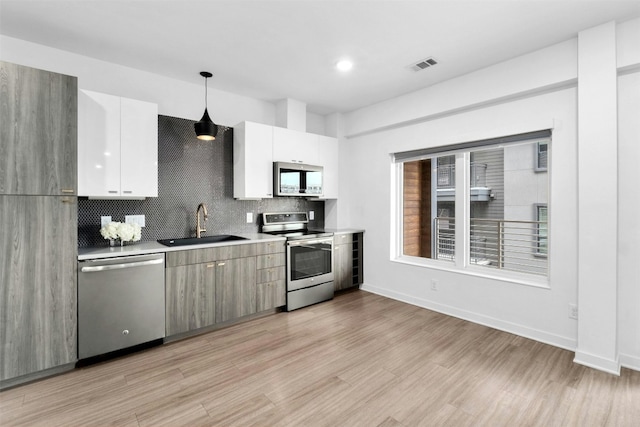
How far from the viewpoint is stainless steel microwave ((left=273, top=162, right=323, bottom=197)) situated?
3852 mm

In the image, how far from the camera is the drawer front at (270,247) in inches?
135

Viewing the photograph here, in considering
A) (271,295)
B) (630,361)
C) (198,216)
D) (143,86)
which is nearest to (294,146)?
(198,216)

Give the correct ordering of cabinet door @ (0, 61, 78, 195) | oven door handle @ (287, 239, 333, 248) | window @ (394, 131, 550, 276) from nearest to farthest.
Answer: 1. cabinet door @ (0, 61, 78, 195)
2. oven door handle @ (287, 239, 333, 248)
3. window @ (394, 131, 550, 276)

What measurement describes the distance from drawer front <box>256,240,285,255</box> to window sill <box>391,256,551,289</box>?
1629 mm

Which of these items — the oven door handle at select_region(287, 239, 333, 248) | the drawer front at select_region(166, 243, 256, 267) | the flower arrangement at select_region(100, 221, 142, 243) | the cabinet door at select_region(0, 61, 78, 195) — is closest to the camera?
the cabinet door at select_region(0, 61, 78, 195)

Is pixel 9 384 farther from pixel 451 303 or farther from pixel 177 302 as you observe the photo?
pixel 451 303

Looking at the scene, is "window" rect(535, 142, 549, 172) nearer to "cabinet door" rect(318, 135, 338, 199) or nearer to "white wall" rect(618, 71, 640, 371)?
"white wall" rect(618, 71, 640, 371)

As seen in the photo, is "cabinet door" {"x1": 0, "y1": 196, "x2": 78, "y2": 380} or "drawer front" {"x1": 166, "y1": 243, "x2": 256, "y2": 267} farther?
"drawer front" {"x1": 166, "y1": 243, "x2": 256, "y2": 267}

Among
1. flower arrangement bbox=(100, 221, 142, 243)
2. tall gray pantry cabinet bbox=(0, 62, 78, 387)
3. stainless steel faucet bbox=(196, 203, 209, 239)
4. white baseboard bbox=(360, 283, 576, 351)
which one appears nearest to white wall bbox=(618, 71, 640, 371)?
white baseboard bbox=(360, 283, 576, 351)

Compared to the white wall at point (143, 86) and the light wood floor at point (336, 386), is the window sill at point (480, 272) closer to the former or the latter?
the light wood floor at point (336, 386)

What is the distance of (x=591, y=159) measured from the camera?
2.48 m

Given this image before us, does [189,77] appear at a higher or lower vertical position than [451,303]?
higher

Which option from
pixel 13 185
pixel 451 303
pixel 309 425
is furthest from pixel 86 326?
pixel 451 303

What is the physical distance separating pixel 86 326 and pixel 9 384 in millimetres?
540
